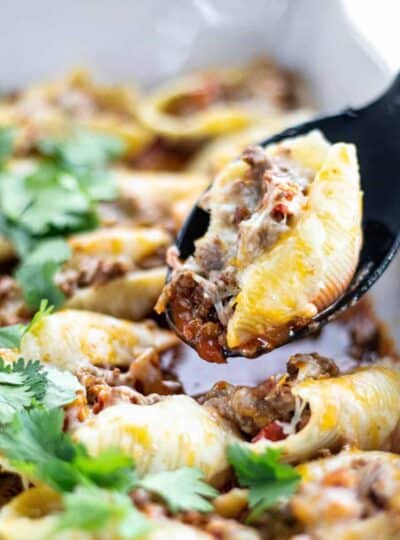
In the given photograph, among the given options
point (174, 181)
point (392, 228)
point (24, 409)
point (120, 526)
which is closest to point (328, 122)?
point (392, 228)

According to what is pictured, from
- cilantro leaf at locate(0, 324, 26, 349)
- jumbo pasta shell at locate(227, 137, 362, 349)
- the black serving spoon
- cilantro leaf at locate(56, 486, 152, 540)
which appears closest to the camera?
cilantro leaf at locate(56, 486, 152, 540)

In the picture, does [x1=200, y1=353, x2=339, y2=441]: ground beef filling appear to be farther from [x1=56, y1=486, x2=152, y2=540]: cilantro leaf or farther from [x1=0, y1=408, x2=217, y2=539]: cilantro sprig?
[x1=56, y1=486, x2=152, y2=540]: cilantro leaf

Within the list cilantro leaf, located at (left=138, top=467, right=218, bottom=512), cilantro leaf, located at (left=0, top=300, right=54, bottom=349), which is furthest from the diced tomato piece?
cilantro leaf, located at (left=0, top=300, right=54, bottom=349)

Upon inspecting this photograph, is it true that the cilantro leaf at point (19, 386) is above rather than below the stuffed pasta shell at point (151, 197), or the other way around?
above

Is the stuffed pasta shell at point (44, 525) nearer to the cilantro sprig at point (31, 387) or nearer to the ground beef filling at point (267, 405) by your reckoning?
the cilantro sprig at point (31, 387)

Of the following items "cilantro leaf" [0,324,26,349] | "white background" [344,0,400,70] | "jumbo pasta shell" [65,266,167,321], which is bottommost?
"jumbo pasta shell" [65,266,167,321]


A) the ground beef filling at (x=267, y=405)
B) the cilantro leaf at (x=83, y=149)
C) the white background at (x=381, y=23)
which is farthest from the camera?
the cilantro leaf at (x=83, y=149)

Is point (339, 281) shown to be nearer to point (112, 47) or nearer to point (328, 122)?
point (328, 122)

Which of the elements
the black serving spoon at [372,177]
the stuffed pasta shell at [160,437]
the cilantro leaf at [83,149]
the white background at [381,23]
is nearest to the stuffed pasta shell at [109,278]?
the black serving spoon at [372,177]
